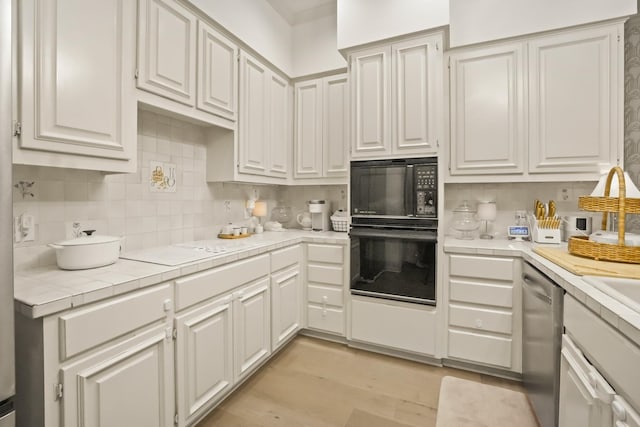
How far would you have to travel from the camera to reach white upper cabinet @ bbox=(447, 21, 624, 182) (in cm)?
209

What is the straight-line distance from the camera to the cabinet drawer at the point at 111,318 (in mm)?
1053

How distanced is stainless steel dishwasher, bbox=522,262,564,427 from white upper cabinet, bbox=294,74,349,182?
1.66 metres

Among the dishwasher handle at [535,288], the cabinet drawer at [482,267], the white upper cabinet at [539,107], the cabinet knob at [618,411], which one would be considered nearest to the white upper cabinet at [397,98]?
the white upper cabinet at [539,107]

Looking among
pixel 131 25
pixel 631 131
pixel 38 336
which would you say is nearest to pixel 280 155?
pixel 131 25

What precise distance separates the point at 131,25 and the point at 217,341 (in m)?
1.69

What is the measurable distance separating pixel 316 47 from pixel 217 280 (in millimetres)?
2335

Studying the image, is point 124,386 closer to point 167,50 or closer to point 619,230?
point 167,50

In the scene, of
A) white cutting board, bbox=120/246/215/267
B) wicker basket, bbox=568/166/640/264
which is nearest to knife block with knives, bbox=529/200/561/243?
wicker basket, bbox=568/166/640/264

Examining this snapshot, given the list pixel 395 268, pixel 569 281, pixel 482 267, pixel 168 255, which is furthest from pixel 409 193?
pixel 168 255

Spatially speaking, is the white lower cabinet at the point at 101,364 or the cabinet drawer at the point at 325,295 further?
the cabinet drawer at the point at 325,295

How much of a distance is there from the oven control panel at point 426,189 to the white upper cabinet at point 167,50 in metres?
1.62

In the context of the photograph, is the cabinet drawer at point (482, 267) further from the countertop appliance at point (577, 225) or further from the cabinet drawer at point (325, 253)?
the cabinet drawer at point (325, 253)

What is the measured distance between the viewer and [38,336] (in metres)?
1.01

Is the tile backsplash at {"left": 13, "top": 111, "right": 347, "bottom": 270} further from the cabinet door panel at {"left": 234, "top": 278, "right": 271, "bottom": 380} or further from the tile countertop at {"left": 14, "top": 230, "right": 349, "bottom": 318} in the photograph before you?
the cabinet door panel at {"left": 234, "top": 278, "right": 271, "bottom": 380}
